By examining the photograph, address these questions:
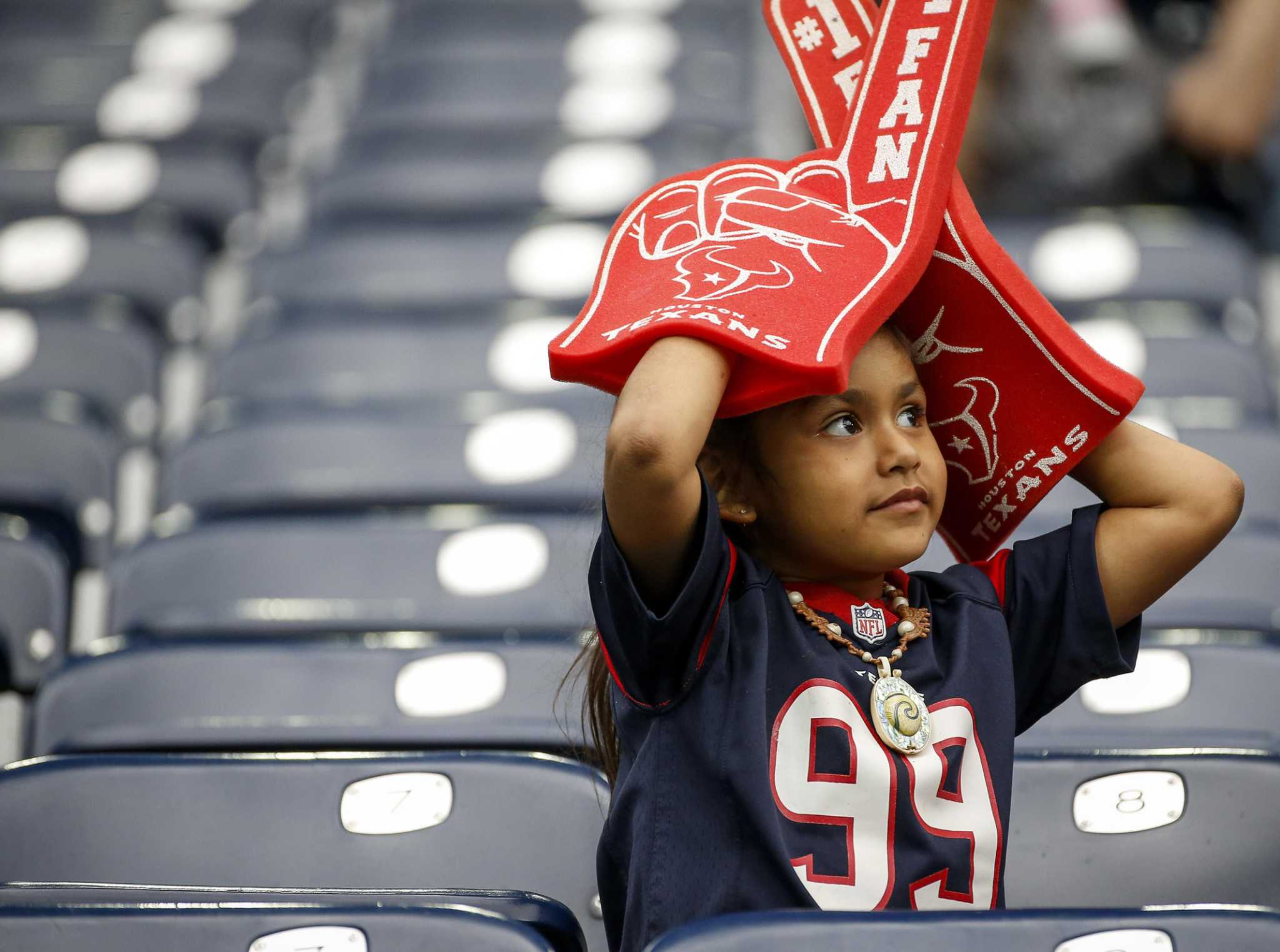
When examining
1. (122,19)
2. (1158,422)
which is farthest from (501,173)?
(1158,422)

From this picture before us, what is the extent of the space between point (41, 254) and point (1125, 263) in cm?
140

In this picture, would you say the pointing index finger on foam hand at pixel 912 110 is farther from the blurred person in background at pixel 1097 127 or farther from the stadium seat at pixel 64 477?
the blurred person in background at pixel 1097 127

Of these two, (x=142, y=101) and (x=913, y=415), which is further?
(x=142, y=101)

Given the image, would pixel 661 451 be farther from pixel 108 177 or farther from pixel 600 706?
pixel 108 177

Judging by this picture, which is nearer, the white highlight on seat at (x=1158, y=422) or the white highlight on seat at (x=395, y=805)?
the white highlight on seat at (x=395, y=805)

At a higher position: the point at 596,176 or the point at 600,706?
the point at 596,176

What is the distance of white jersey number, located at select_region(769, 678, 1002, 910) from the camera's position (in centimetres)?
74

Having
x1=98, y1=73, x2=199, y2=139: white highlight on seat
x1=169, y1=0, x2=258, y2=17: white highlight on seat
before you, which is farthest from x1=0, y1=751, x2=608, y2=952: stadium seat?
x1=169, y1=0, x2=258, y2=17: white highlight on seat

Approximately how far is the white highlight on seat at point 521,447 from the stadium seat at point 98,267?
22.3 inches

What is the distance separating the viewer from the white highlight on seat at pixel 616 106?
89.9 inches

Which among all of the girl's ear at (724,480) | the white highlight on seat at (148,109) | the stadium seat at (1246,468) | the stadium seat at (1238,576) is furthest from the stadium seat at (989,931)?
the white highlight on seat at (148,109)

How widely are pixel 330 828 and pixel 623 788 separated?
258 mm

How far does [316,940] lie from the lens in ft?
2.34

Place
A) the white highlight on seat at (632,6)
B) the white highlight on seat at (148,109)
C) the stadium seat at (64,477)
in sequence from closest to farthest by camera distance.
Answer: the stadium seat at (64,477), the white highlight on seat at (148,109), the white highlight on seat at (632,6)
